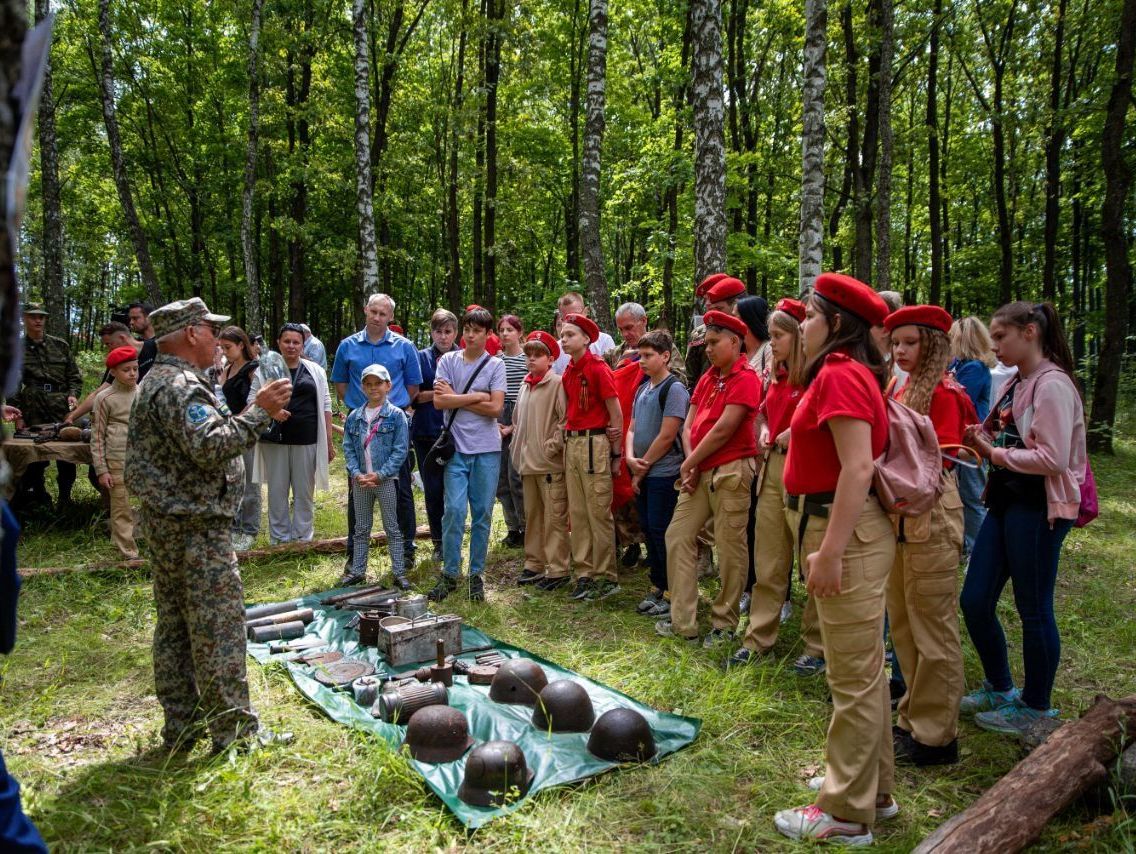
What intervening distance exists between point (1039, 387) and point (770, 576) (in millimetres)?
2107

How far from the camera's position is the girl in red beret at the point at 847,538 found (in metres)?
2.85

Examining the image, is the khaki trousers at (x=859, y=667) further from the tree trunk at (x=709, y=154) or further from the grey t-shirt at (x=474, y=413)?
the tree trunk at (x=709, y=154)

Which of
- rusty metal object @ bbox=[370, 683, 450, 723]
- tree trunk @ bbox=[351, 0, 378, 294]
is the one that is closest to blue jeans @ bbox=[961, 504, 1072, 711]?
rusty metal object @ bbox=[370, 683, 450, 723]

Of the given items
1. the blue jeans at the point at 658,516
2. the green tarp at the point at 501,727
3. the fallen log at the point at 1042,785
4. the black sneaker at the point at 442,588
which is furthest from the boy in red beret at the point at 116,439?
the fallen log at the point at 1042,785

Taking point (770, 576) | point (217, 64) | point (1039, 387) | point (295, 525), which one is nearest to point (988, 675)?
point (770, 576)

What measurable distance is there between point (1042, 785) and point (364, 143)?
49.2 feet

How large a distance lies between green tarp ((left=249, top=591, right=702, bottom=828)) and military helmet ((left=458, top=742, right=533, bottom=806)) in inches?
1.6

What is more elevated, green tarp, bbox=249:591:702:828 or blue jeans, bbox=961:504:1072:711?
blue jeans, bbox=961:504:1072:711

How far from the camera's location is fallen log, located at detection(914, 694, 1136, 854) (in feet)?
9.21

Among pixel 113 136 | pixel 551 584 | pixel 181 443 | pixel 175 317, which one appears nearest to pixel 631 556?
pixel 551 584

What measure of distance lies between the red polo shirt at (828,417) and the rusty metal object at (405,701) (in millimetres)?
2445

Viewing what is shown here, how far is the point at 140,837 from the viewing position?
10.3 feet

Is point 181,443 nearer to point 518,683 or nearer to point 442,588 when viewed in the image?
point 518,683

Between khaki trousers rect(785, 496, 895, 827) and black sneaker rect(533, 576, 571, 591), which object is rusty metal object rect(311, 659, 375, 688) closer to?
black sneaker rect(533, 576, 571, 591)
